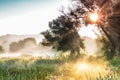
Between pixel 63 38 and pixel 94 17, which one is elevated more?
pixel 63 38

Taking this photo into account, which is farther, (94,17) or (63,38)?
(63,38)

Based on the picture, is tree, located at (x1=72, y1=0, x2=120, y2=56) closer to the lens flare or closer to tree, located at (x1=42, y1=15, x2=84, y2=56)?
the lens flare

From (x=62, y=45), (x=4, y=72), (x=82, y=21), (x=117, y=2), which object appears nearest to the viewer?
(x=4, y=72)

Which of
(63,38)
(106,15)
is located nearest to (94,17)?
(106,15)

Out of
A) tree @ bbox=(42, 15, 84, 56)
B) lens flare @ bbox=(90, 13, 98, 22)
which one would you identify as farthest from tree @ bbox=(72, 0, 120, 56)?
tree @ bbox=(42, 15, 84, 56)

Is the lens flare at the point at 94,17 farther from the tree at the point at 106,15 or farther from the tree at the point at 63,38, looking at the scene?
the tree at the point at 63,38

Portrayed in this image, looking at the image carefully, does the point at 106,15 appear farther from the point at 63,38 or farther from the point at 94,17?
the point at 63,38

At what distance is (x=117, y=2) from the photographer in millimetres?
40531

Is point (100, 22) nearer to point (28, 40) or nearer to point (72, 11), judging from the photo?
point (72, 11)

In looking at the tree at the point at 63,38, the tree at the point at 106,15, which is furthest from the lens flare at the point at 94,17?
the tree at the point at 63,38

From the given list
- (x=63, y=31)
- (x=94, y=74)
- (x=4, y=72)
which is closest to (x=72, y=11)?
(x=63, y=31)

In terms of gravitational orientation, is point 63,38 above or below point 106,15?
above

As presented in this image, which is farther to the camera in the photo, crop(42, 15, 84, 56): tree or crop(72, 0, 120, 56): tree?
crop(42, 15, 84, 56): tree

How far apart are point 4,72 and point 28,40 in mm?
104102
